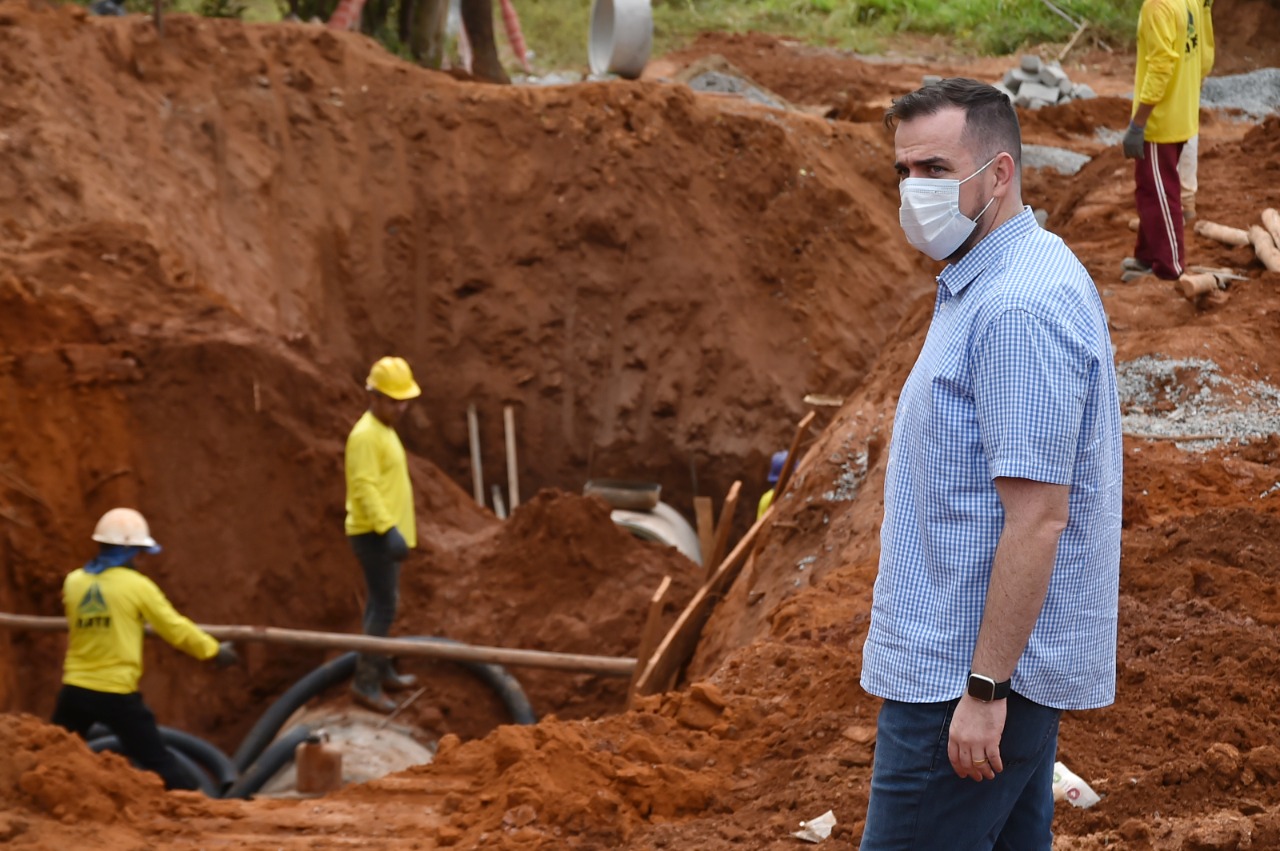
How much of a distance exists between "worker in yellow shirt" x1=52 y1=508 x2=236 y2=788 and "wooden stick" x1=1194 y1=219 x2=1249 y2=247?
7365 mm

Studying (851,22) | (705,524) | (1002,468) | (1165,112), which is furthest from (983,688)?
(851,22)

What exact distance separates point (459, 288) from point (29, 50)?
4.54m

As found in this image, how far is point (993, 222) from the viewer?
2.82m

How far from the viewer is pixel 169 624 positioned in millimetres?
7590

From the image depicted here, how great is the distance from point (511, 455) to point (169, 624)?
6.28 m

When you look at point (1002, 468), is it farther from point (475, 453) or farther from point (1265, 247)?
point (475, 453)

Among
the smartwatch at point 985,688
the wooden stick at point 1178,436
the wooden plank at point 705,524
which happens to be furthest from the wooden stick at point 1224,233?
the smartwatch at point 985,688

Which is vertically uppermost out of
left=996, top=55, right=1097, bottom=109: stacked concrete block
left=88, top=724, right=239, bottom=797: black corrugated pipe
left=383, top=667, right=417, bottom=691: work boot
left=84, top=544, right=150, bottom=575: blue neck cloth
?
left=996, top=55, right=1097, bottom=109: stacked concrete block

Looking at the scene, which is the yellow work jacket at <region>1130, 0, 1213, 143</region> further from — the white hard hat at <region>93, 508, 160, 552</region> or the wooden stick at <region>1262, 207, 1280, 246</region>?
the white hard hat at <region>93, 508, 160, 552</region>

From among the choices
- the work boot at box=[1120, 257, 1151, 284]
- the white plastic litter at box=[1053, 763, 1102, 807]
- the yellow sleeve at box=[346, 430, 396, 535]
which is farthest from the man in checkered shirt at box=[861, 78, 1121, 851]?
the work boot at box=[1120, 257, 1151, 284]

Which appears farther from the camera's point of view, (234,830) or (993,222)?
(234,830)

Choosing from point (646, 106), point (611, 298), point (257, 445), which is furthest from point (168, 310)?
point (646, 106)

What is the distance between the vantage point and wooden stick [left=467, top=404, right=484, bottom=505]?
44.9 ft

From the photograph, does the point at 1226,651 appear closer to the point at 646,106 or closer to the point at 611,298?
the point at 611,298
